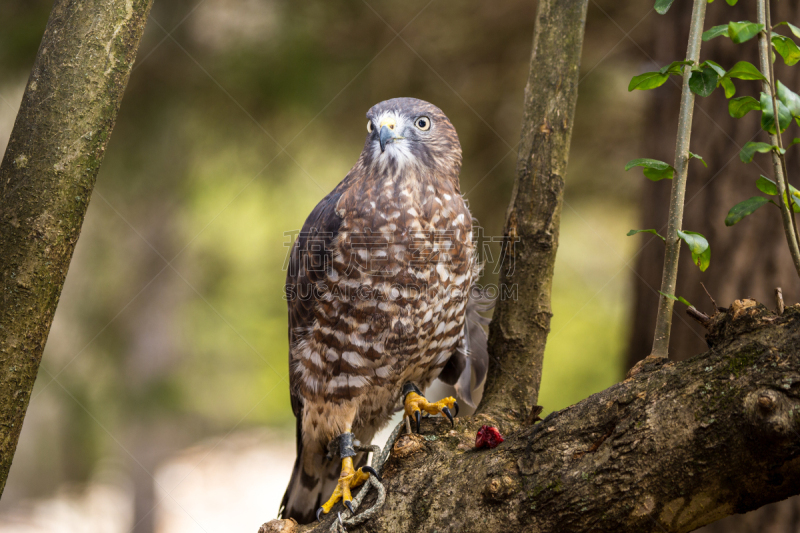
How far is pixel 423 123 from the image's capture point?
241cm

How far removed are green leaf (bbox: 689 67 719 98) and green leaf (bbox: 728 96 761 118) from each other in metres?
0.10

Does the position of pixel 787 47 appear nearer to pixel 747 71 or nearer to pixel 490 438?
pixel 747 71

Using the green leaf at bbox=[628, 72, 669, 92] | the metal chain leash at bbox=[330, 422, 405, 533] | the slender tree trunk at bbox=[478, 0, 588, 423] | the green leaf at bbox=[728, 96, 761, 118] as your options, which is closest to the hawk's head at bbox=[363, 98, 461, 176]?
the slender tree trunk at bbox=[478, 0, 588, 423]

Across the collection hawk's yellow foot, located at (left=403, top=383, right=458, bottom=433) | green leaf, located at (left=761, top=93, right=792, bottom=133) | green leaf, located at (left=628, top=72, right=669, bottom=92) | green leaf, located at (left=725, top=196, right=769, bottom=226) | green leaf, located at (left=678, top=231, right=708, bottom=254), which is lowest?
hawk's yellow foot, located at (left=403, top=383, right=458, bottom=433)

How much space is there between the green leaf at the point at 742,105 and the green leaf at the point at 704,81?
Answer: 0.10 m

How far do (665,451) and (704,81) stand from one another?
3.31ft

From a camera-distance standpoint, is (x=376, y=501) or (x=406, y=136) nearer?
(x=376, y=501)

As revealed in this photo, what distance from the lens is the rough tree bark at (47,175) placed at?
159 cm

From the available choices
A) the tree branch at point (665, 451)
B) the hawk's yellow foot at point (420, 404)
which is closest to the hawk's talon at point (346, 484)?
the hawk's yellow foot at point (420, 404)

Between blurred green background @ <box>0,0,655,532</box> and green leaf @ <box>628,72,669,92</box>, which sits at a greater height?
blurred green background @ <box>0,0,655,532</box>

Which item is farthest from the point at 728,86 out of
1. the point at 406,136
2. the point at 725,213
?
the point at 725,213

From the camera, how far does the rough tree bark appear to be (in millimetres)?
1592

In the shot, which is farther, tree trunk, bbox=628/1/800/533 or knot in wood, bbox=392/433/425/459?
tree trunk, bbox=628/1/800/533

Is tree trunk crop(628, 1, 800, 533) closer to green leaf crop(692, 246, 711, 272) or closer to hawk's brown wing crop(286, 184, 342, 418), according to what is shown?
green leaf crop(692, 246, 711, 272)
